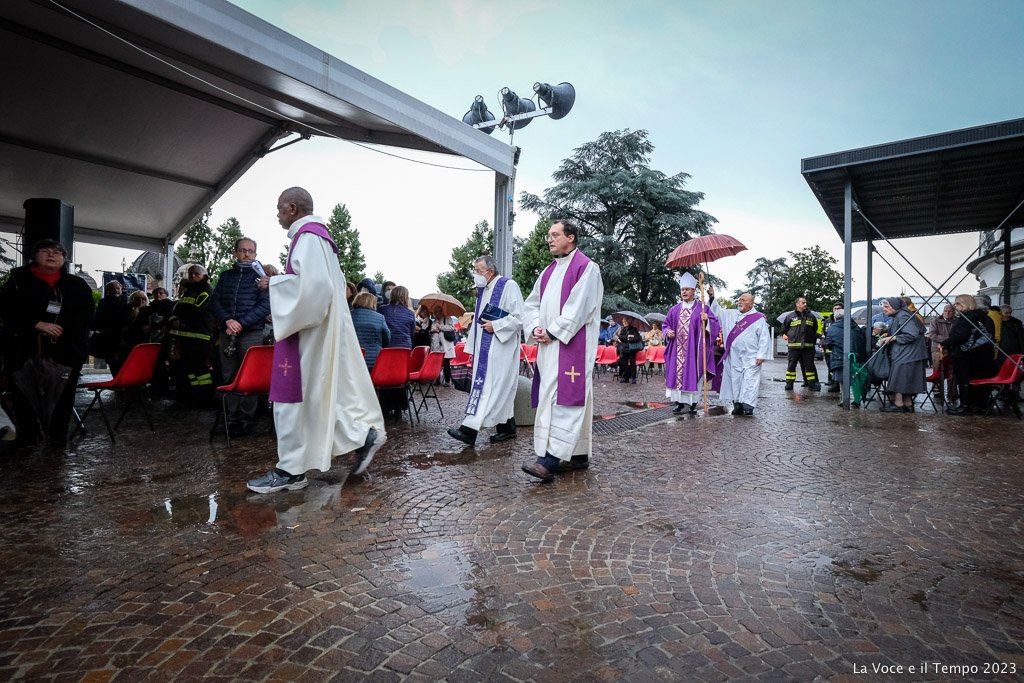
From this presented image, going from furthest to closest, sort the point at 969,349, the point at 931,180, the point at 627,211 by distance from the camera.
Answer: the point at 627,211, the point at 931,180, the point at 969,349

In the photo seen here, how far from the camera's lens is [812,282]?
4934cm

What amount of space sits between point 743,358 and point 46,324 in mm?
8855

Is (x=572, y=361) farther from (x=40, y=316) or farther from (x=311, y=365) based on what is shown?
(x=40, y=316)

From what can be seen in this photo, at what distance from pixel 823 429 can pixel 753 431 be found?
38.8 inches

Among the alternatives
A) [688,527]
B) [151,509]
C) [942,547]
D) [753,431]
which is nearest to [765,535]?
[688,527]

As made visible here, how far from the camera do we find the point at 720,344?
33.6 feet

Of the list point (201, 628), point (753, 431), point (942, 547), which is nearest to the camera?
point (201, 628)

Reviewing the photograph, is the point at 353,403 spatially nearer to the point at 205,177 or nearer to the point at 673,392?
the point at 673,392

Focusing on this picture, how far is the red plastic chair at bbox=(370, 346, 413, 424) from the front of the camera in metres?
6.65

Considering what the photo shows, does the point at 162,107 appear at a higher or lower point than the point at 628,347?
higher

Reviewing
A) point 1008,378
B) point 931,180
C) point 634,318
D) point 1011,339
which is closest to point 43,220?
point 634,318

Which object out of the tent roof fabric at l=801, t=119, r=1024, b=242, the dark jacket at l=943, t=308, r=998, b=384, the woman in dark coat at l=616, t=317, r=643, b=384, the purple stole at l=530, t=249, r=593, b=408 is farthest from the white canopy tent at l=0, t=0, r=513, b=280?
the woman in dark coat at l=616, t=317, r=643, b=384

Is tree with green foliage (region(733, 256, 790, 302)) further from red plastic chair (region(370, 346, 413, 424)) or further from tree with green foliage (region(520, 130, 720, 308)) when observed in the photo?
red plastic chair (region(370, 346, 413, 424))

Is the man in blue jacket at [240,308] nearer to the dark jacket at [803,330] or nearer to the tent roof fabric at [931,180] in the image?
the tent roof fabric at [931,180]
